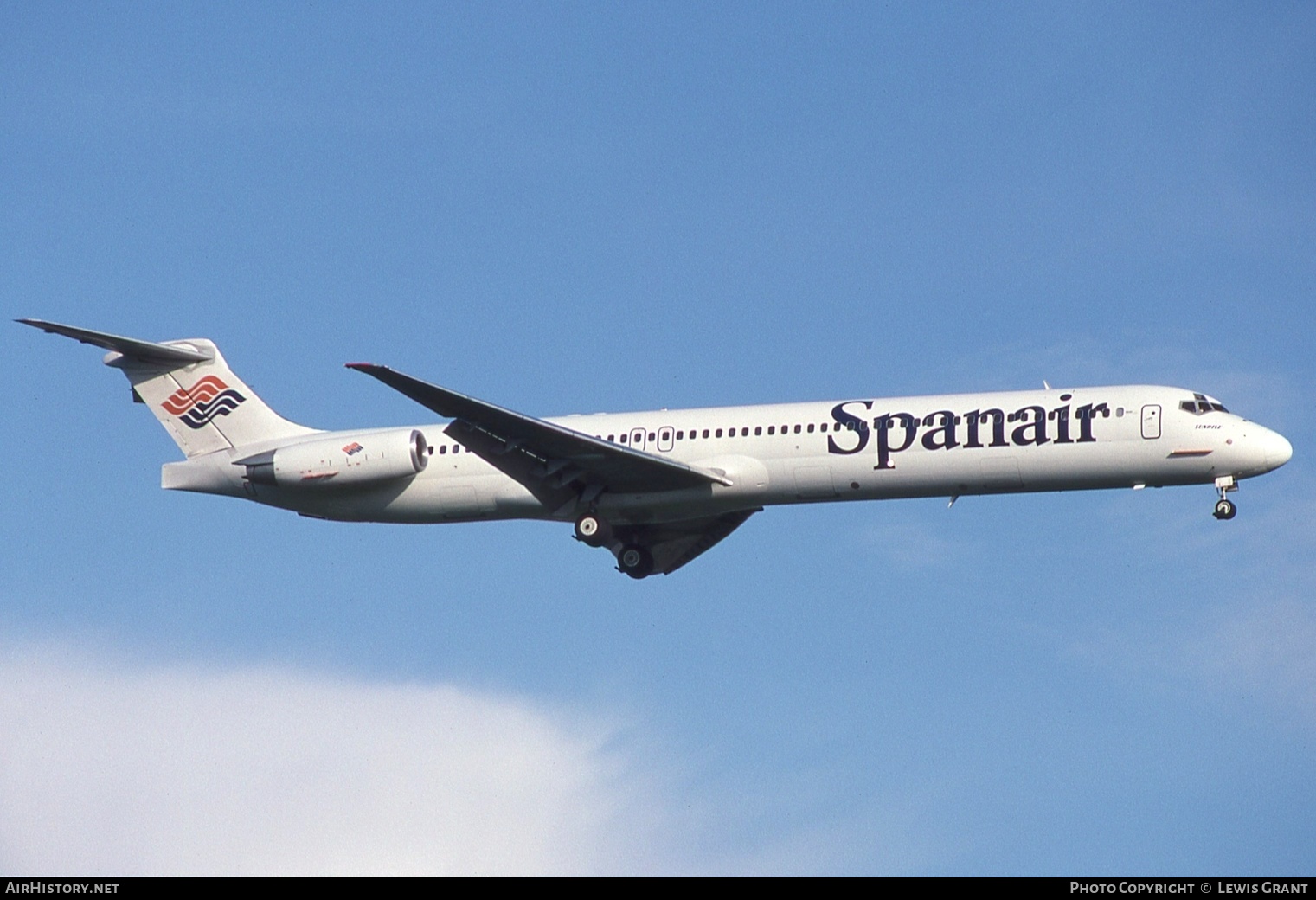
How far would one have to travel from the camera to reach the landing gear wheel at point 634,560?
37188 mm

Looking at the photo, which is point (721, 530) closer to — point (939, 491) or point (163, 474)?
point (939, 491)

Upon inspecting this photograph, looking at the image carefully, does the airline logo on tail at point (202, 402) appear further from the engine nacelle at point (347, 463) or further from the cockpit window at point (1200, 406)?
the cockpit window at point (1200, 406)

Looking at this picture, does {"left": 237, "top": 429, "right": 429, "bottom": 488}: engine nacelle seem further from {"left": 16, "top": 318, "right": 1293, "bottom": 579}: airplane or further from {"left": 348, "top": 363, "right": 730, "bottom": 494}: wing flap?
{"left": 348, "top": 363, "right": 730, "bottom": 494}: wing flap

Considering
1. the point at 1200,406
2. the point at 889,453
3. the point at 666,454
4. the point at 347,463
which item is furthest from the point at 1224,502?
the point at 347,463

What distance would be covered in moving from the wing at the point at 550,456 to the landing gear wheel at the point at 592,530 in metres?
Result: 0.48

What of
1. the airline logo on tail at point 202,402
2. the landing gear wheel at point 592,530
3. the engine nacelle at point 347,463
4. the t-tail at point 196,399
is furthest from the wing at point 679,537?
the airline logo on tail at point 202,402

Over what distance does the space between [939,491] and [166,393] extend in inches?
685

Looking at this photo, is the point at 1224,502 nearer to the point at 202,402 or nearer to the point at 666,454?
the point at 666,454

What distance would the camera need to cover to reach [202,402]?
1483 inches

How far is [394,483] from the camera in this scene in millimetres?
35656

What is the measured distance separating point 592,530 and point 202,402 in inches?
381

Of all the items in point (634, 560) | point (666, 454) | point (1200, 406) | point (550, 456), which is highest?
point (1200, 406)

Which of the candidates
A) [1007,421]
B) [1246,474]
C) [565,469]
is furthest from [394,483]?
[1246,474]
